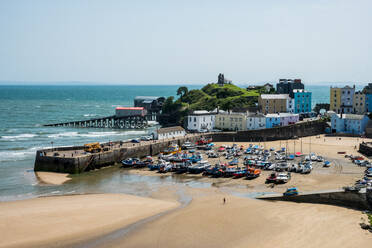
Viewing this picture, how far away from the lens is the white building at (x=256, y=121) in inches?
3206

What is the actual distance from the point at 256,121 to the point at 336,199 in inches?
1784

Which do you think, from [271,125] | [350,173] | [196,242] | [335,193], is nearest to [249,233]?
[196,242]

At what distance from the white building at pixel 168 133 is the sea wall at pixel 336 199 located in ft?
114

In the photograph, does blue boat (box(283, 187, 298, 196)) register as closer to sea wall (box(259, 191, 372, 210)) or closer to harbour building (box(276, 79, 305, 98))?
sea wall (box(259, 191, 372, 210))

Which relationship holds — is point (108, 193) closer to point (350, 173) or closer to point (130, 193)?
point (130, 193)

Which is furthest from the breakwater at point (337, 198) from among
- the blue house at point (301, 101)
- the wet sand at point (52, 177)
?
the blue house at point (301, 101)

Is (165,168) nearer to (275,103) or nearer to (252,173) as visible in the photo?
(252,173)

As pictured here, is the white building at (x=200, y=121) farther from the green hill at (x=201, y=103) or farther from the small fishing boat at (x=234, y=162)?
the small fishing boat at (x=234, y=162)

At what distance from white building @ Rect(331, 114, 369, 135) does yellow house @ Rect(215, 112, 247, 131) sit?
16.8 meters

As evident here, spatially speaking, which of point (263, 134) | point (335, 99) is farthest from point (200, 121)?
point (335, 99)

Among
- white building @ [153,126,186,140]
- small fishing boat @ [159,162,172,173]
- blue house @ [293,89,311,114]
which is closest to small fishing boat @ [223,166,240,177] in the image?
small fishing boat @ [159,162,172,173]

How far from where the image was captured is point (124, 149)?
60938 mm

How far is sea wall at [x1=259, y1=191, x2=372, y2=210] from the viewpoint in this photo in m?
35.7

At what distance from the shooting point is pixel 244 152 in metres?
64.2
